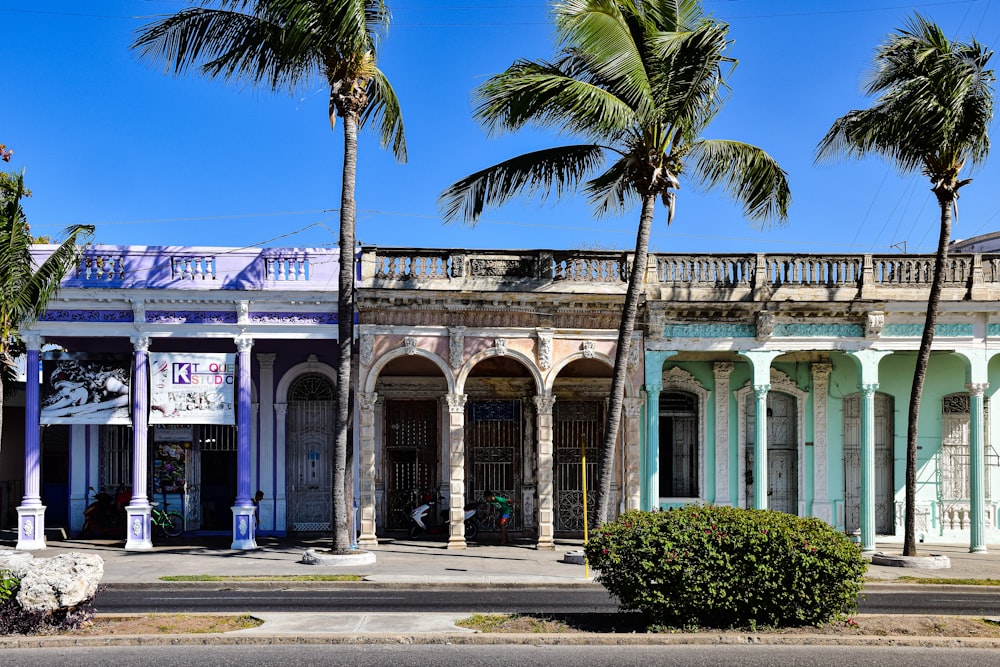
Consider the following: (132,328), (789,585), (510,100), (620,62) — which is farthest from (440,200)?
(789,585)

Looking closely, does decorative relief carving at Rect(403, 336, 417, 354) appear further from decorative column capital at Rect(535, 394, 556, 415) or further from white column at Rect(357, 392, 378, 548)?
decorative column capital at Rect(535, 394, 556, 415)

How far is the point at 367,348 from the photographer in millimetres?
21094

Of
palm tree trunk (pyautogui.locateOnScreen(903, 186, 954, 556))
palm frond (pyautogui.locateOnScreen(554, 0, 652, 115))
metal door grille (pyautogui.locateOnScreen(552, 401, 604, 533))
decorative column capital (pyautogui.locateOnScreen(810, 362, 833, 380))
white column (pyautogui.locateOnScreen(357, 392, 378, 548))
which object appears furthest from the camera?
metal door grille (pyautogui.locateOnScreen(552, 401, 604, 533))

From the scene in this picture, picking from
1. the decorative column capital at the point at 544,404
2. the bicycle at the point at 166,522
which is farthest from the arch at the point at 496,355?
the bicycle at the point at 166,522

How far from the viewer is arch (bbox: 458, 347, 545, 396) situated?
69.8 feet

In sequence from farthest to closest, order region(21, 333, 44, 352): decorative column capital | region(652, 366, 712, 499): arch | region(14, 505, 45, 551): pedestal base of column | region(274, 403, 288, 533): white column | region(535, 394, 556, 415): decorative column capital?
region(274, 403, 288, 533): white column < region(652, 366, 712, 499): arch < region(535, 394, 556, 415): decorative column capital < region(21, 333, 44, 352): decorative column capital < region(14, 505, 45, 551): pedestal base of column

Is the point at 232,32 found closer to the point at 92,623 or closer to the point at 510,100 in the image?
the point at 510,100

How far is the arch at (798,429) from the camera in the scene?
2355cm

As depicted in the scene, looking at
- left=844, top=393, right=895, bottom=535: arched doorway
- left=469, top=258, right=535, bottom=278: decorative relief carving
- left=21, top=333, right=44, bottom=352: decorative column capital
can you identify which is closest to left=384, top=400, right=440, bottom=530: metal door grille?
left=469, top=258, right=535, bottom=278: decorative relief carving

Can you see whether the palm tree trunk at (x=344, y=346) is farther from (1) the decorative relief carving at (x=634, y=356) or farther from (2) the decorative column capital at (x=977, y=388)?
(2) the decorative column capital at (x=977, y=388)

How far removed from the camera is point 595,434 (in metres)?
24.3

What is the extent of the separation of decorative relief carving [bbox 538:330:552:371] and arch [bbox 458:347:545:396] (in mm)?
191

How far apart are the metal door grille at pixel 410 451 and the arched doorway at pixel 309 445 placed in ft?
4.72

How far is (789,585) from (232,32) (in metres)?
13.3
